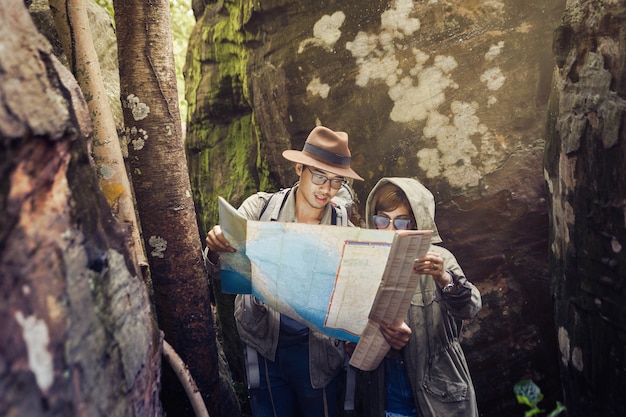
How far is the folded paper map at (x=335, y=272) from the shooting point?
1.96m

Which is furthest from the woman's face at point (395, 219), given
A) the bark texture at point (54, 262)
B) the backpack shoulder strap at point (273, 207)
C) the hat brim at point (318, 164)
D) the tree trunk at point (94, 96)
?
the bark texture at point (54, 262)

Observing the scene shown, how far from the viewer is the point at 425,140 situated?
11.8ft

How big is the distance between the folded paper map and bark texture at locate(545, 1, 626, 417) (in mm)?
1032

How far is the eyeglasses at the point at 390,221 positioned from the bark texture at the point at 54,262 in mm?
1407

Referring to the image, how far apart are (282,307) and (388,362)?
71 centimetres

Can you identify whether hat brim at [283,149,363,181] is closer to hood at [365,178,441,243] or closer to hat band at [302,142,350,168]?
hat band at [302,142,350,168]

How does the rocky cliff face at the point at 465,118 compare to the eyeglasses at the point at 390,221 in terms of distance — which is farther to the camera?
the rocky cliff face at the point at 465,118

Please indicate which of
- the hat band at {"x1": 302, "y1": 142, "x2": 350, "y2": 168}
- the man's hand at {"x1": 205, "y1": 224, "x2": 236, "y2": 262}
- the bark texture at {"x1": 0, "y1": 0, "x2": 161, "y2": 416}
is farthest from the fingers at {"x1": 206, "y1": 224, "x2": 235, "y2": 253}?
the bark texture at {"x1": 0, "y1": 0, "x2": 161, "y2": 416}

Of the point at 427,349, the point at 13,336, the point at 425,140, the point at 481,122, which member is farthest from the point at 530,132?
the point at 13,336

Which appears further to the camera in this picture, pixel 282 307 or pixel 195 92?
pixel 195 92

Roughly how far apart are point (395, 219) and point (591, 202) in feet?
3.25

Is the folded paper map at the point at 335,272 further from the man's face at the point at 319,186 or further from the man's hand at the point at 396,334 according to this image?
the man's face at the point at 319,186

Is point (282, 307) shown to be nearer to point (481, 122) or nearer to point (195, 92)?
point (481, 122)

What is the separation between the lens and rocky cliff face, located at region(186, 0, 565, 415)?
11.2 ft
